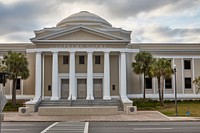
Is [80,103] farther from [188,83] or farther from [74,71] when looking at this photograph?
[188,83]

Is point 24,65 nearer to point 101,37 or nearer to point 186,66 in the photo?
point 101,37

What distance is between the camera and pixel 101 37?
1591 inches

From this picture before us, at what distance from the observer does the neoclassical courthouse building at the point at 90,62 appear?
130ft

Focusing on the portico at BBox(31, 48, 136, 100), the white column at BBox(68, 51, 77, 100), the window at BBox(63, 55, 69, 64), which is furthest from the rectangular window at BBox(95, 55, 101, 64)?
the white column at BBox(68, 51, 77, 100)

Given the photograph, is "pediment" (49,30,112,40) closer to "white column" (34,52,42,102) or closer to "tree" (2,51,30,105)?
"white column" (34,52,42,102)

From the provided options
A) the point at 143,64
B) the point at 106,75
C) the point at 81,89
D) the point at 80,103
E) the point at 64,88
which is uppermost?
the point at 143,64

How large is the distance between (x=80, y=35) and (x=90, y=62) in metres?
3.72

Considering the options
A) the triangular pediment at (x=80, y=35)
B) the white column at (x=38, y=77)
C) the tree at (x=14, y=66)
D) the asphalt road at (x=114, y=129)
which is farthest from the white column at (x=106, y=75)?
the asphalt road at (x=114, y=129)

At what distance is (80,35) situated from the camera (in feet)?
133

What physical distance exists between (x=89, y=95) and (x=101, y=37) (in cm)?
740

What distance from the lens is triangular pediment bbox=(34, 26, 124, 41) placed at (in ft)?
131

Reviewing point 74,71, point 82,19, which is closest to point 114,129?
point 74,71

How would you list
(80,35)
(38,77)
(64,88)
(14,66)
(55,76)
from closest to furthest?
(14,66) → (38,77) → (55,76) → (80,35) → (64,88)

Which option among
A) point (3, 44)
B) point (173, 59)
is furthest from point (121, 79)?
point (3, 44)
